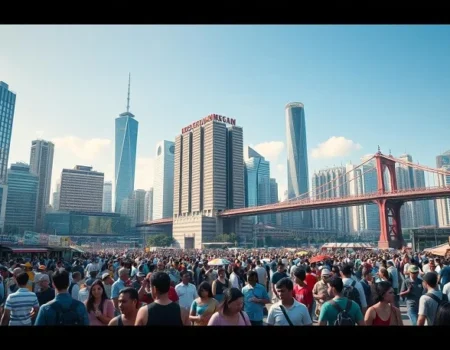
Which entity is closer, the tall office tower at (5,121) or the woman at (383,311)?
the woman at (383,311)

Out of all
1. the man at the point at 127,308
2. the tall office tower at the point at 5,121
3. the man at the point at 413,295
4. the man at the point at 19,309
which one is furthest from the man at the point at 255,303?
the tall office tower at the point at 5,121

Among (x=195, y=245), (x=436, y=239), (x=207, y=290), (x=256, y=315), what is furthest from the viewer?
(x=195, y=245)

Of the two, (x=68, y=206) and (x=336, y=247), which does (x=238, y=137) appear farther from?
(x=68, y=206)

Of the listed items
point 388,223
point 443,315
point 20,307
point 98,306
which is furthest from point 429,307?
point 388,223

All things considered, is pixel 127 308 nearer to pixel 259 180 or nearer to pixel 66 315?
pixel 66 315

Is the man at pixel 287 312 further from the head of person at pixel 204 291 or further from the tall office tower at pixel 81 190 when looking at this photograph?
the tall office tower at pixel 81 190
